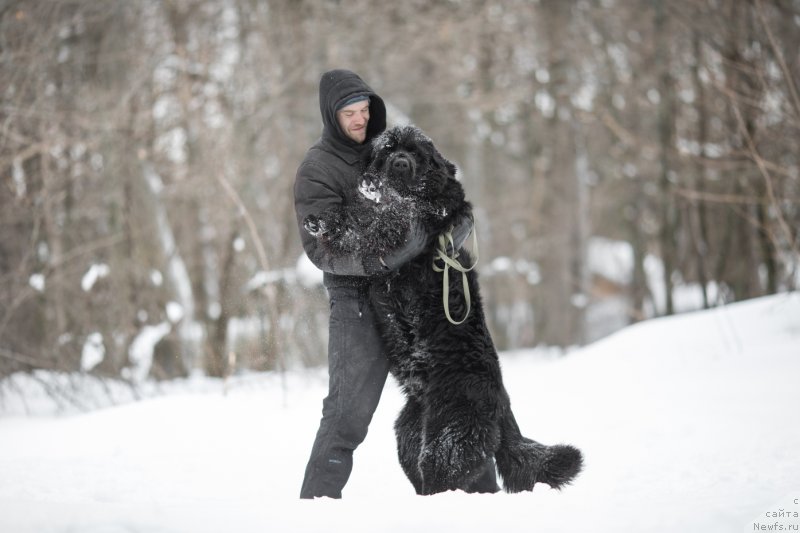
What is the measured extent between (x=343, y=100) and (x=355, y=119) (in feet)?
0.38

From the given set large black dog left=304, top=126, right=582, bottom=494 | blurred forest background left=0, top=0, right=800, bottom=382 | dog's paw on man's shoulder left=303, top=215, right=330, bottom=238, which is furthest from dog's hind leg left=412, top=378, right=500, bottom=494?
blurred forest background left=0, top=0, right=800, bottom=382

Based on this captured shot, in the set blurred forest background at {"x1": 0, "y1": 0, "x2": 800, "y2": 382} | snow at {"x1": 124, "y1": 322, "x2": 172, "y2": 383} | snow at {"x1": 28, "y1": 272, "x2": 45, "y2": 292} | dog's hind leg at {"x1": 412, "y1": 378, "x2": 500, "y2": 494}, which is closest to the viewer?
dog's hind leg at {"x1": 412, "y1": 378, "x2": 500, "y2": 494}

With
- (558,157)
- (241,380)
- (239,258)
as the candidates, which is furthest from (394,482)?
(558,157)

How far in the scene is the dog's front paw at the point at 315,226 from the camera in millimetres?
3154

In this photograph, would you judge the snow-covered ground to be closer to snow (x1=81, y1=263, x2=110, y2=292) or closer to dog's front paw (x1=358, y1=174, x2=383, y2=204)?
dog's front paw (x1=358, y1=174, x2=383, y2=204)

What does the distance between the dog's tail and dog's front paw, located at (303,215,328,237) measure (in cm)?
108

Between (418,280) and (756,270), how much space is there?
9.24 metres

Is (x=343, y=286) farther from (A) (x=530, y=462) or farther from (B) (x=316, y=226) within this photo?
(A) (x=530, y=462)

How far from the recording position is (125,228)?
9.40 metres

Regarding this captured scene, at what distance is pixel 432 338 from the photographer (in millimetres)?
3193

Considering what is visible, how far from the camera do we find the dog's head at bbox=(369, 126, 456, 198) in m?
3.14

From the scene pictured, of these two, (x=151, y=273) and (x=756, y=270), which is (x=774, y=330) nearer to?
(x=756, y=270)

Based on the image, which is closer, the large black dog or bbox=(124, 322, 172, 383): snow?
the large black dog

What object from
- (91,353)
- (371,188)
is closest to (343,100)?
(371,188)
